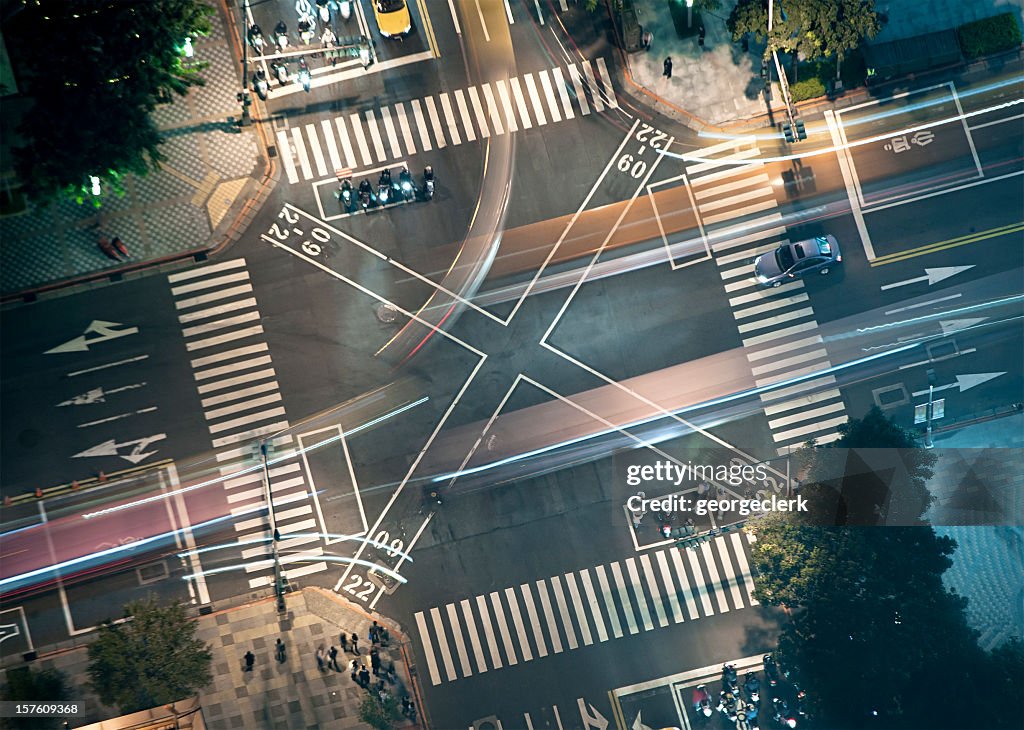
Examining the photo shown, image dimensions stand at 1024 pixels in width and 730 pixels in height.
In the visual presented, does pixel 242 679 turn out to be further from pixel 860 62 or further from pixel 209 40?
pixel 860 62

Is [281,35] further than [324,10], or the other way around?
[324,10]

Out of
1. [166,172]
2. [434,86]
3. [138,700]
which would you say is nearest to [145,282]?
[166,172]

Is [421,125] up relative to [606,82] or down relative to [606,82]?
up

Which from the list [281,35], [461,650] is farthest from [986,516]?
[281,35]

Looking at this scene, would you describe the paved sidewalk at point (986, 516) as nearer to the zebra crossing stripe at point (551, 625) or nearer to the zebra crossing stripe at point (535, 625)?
the zebra crossing stripe at point (551, 625)

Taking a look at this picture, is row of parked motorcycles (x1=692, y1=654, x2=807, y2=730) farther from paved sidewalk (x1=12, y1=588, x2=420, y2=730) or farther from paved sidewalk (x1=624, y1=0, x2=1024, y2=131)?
paved sidewalk (x1=624, y1=0, x2=1024, y2=131)

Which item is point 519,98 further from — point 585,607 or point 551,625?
point 551,625
